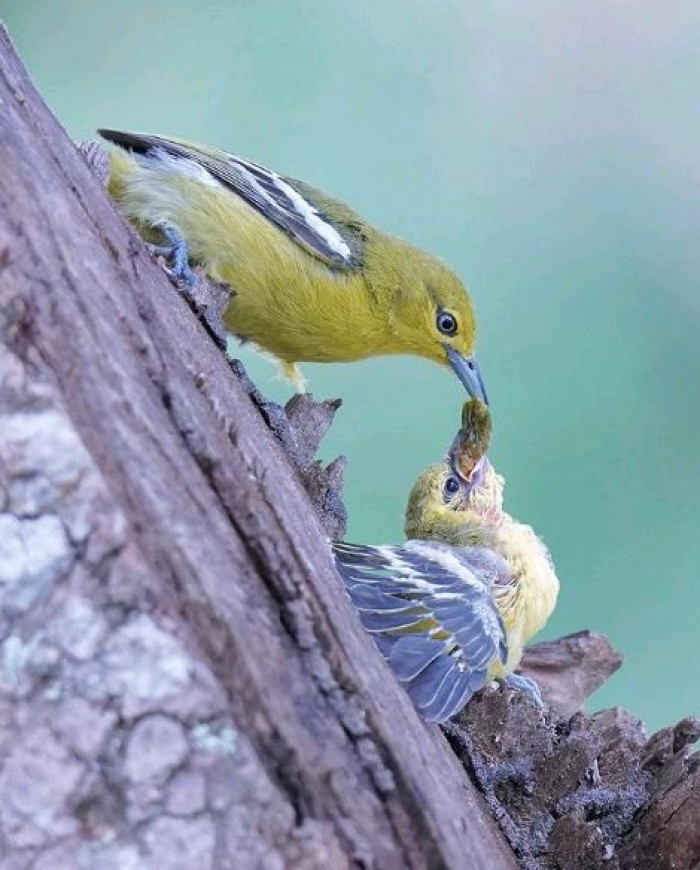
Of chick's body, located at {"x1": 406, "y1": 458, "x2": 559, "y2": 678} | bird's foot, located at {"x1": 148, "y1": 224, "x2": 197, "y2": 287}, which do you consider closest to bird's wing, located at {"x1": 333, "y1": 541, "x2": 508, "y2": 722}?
chick's body, located at {"x1": 406, "y1": 458, "x2": 559, "y2": 678}

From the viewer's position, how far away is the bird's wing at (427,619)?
1271 mm

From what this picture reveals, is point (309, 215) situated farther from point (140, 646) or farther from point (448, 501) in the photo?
point (140, 646)

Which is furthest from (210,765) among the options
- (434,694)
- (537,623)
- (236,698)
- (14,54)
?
(537,623)

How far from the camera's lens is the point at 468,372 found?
8.41 feet

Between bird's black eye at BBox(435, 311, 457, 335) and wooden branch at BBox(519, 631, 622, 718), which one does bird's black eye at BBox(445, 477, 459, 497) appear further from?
wooden branch at BBox(519, 631, 622, 718)

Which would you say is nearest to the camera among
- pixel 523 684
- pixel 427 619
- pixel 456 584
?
pixel 427 619

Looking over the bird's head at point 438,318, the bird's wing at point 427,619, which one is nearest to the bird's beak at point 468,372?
the bird's head at point 438,318

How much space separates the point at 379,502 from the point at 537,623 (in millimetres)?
987

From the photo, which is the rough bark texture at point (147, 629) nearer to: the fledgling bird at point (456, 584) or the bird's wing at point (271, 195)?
the fledgling bird at point (456, 584)

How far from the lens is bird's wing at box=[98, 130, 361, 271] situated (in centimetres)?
225

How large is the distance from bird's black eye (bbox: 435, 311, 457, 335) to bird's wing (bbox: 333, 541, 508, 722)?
32.2 inches

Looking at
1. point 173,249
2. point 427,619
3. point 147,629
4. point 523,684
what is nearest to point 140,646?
point 147,629

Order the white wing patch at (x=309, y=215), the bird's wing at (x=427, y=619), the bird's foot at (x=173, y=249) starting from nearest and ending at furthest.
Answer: the bird's wing at (x=427, y=619), the bird's foot at (x=173, y=249), the white wing patch at (x=309, y=215)

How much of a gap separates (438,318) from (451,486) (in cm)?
41
